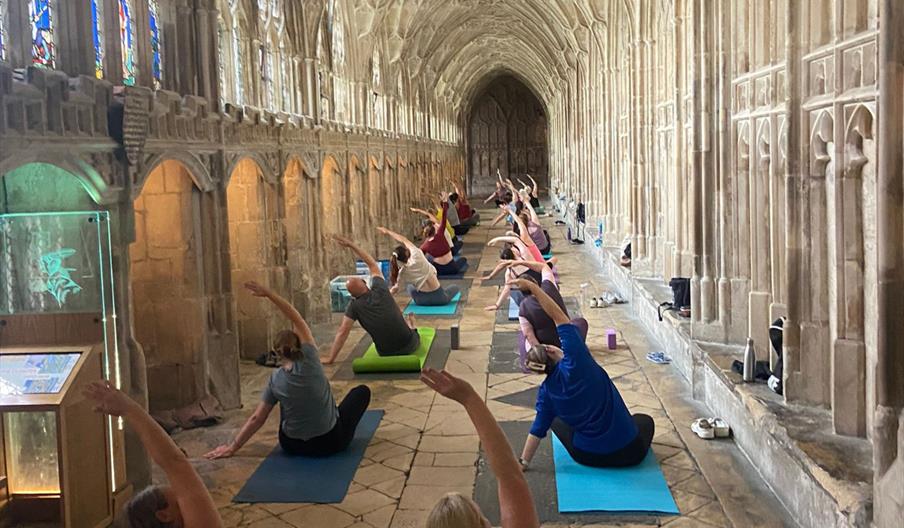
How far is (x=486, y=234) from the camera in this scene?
92.7 ft

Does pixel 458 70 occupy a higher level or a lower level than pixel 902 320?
higher

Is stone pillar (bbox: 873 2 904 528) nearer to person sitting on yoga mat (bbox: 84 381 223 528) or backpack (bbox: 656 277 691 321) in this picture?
person sitting on yoga mat (bbox: 84 381 223 528)

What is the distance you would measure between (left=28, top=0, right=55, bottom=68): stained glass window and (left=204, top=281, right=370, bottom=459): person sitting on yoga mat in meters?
2.22

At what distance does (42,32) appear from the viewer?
6512mm

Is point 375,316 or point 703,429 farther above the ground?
point 375,316

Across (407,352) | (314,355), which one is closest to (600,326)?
(407,352)

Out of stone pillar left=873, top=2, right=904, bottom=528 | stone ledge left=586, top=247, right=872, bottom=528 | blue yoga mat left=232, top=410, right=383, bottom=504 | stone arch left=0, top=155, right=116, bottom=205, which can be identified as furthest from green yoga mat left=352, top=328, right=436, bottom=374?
stone pillar left=873, top=2, right=904, bottom=528

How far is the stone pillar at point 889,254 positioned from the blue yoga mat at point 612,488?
70.3 inches

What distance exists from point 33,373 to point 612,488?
3.94 metres

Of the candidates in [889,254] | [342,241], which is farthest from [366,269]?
[889,254]

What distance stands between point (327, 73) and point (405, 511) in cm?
1097

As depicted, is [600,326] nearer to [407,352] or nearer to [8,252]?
[407,352]

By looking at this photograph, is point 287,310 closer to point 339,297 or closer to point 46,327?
point 46,327

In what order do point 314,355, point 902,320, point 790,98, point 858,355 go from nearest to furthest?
point 902,320 < point 858,355 < point 790,98 < point 314,355
